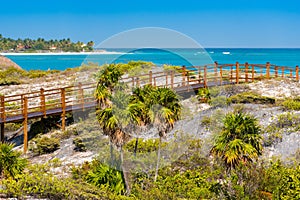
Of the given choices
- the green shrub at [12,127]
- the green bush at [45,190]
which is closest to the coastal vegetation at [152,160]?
the green bush at [45,190]

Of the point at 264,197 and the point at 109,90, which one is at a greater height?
the point at 109,90

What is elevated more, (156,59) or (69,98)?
(156,59)

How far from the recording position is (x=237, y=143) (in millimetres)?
14195

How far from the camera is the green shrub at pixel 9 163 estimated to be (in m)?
16.6

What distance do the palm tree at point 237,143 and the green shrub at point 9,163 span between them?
692 cm

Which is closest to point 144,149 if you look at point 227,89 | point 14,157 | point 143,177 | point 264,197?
point 143,177

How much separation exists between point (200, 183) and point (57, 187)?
4.84 metres

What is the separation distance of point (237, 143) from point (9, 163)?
26.5 feet

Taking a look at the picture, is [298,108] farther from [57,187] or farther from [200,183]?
[57,187]

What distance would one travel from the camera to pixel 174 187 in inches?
597

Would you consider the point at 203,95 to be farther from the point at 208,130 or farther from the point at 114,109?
the point at 114,109

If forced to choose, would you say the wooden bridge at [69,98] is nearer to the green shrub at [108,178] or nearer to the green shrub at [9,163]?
the green shrub at [108,178]

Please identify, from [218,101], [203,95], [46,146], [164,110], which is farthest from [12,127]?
[164,110]

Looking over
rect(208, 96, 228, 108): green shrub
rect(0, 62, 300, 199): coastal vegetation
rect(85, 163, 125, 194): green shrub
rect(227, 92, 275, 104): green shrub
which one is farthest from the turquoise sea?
rect(85, 163, 125, 194): green shrub
